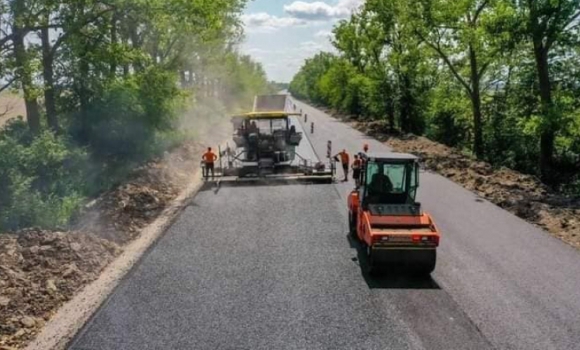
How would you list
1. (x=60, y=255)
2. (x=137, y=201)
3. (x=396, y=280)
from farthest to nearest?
(x=137, y=201)
(x=60, y=255)
(x=396, y=280)

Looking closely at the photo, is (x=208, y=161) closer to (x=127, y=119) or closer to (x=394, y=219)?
(x=127, y=119)

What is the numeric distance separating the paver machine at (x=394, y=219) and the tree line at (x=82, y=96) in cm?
914

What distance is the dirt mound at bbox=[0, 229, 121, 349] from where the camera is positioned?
30.8ft

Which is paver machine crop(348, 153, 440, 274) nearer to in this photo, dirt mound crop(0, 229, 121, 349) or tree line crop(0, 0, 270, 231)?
dirt mound crop(0, 229, 121, 349)

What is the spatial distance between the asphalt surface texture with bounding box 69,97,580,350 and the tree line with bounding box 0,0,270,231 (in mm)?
5493

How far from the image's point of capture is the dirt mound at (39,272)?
9391 millimetres

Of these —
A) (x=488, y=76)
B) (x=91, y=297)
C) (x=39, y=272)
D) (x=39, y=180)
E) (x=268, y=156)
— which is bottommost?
(x=91, y=297)

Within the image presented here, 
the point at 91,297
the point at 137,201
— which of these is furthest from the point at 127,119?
the point at 91,297

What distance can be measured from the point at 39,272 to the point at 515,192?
685 inches

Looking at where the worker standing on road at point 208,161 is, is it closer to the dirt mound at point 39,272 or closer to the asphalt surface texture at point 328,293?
the asphalt surface texture at point 328,293

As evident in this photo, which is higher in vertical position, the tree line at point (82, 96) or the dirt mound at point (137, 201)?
the tree line at point (82, 96)

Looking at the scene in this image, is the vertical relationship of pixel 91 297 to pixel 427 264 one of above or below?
below

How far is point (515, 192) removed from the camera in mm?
19562

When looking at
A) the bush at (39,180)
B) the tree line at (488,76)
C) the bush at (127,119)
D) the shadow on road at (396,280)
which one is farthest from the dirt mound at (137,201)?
the tree line at (488,76)
